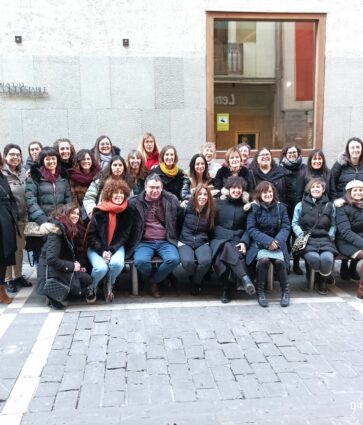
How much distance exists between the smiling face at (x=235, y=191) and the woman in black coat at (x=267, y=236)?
0.59 feet

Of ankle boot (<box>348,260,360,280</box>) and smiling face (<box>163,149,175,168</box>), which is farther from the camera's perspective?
ankle boot (<box>348,260,360,280</box>)

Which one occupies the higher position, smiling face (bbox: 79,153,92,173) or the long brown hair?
smiling face (bbox: 79,153,92,173)

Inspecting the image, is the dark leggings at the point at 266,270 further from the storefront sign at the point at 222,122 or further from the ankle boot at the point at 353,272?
the storefront sign at the point at 222,122

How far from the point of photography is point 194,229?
5336mm

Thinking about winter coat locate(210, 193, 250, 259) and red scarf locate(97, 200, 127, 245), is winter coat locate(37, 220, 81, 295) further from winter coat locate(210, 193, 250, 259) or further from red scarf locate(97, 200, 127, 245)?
winter coat locate(210, 193, 250, 259)

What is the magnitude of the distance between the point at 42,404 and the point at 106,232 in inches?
91.2

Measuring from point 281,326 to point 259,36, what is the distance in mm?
5563

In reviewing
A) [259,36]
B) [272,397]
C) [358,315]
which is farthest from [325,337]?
[259,36]

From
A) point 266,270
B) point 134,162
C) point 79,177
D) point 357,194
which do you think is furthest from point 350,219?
point 79,177

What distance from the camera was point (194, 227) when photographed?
5328 millimetres

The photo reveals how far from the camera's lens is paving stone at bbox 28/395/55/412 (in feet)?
10.0

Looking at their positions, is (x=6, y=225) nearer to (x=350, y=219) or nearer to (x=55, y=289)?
(x=55, y=289)

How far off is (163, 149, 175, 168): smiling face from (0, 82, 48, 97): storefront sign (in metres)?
2.99

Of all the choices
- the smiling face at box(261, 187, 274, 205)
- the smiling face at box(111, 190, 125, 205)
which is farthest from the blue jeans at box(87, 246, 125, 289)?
the smiling face at box(261, 187, 274, 205)
